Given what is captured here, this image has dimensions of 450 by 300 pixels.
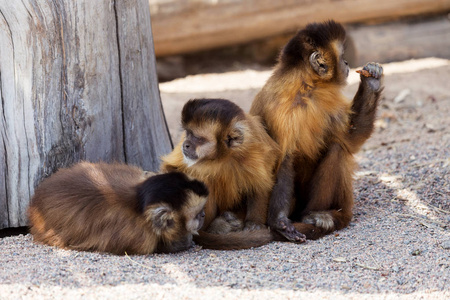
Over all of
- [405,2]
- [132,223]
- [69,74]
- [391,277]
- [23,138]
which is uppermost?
[405,2]

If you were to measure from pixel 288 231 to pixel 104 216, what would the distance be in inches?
57.1

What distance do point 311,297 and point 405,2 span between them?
811 centimetres

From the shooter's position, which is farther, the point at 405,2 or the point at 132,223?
the point at 405,2

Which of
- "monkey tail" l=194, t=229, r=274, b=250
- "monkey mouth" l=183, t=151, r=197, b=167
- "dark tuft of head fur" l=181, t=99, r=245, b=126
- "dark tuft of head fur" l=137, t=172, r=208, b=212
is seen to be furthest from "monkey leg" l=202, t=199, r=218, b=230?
"dark tuft of head fur" l=181, t=99, r=245, b=126

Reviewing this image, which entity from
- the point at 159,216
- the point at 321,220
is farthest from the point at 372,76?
the point at 159,216

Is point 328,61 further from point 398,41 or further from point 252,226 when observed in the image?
point 398,41

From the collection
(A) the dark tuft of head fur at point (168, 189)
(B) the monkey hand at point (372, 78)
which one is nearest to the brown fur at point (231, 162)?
(A) the dark tuft of head fur at point (168, 189)

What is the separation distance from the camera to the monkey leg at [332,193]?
491cm

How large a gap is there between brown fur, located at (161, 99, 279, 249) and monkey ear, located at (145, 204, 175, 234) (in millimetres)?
484

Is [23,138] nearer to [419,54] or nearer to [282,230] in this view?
[282,230]

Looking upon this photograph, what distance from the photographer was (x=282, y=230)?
15.6 ft

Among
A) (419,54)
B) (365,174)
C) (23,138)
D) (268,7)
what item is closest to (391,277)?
(365,174)

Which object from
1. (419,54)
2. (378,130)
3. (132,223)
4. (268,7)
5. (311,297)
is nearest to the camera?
(311,297)

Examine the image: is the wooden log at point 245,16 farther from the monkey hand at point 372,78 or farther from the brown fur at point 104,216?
the brown fur at point 104,216
